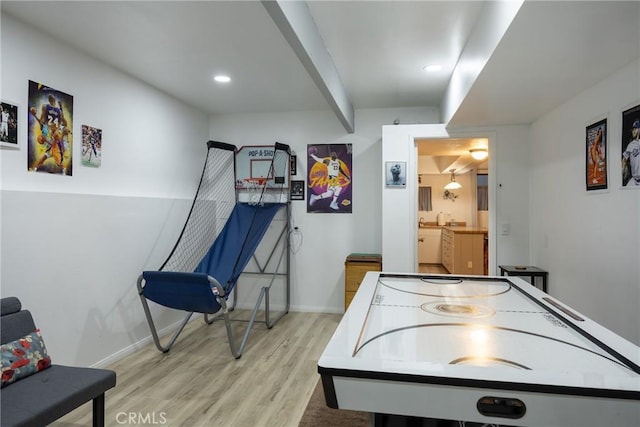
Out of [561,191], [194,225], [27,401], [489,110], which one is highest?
[489,110]

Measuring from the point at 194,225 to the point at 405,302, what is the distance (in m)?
3.10

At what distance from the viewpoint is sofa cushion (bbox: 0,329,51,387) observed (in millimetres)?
1864

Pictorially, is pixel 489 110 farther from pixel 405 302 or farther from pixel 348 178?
pixel 405 302

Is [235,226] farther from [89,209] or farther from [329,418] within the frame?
[329,418]

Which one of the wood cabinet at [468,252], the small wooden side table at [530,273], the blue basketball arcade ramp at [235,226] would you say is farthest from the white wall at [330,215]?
the wood cabinet at [468,252]

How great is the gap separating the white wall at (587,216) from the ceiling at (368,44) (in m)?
0.16

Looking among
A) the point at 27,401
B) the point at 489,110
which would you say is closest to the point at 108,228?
the point at 27,401

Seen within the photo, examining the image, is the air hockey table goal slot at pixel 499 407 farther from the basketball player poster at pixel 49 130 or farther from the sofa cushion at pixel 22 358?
the basketball player poster at pixel 49 130

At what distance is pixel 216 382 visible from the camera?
9.14 feet

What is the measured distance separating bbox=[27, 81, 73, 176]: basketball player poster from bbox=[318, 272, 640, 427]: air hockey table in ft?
7.84

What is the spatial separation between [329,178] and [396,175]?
3.12 feet

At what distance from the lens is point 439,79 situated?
3.58m

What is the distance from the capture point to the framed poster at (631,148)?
2.14 metres

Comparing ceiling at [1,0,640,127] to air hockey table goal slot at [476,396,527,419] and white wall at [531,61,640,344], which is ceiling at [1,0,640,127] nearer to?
white wall at [531,61,640,344]
